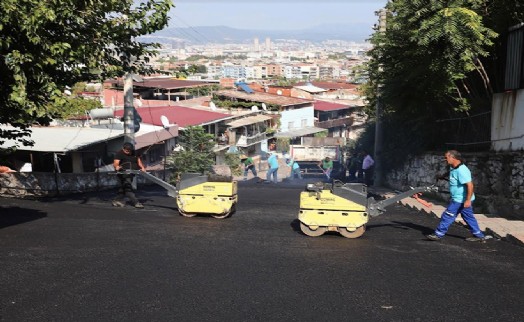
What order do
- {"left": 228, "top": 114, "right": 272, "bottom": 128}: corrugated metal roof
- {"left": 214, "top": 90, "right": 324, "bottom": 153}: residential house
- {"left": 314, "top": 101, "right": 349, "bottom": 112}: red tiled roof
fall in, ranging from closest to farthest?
1. {"left": 228, "top": 114, "right": 272, "bottom": 128}: corrugated metal roof
2. {"left": 214, "top": 90, "right": 324, "bottom": 153}: residential house
3. {"left": 314, "top": 101, "right": 349, "bottom": 112}: red tiled roof

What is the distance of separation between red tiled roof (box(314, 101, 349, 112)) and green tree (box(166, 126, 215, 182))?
40.2 meters

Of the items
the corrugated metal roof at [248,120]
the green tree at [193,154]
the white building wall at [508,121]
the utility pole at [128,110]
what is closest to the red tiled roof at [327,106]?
the corrugated metal roof at [248,120]

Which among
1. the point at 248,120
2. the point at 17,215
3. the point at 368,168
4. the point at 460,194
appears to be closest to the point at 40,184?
the point at 17,215

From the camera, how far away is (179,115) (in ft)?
124

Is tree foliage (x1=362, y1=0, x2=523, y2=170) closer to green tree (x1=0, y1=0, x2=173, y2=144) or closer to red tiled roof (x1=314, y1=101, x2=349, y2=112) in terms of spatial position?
green tree (x1=0, y1=0, x2=173, y2=144)

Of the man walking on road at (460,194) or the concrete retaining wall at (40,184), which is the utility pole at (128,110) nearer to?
the concrete retaining wall at (40,184)

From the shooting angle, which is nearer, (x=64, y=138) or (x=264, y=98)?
(x=64, y=138)

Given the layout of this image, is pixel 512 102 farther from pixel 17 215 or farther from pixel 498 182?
pixel 17 215

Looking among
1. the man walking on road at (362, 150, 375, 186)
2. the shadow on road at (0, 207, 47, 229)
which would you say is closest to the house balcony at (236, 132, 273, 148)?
the man walking on road at (362, 150, 375, 186)

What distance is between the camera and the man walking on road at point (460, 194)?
7.97 meters

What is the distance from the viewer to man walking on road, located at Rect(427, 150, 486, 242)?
7.97 metres

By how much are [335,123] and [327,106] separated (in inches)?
112

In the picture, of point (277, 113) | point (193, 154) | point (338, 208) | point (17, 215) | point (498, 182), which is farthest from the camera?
point (277, 113)

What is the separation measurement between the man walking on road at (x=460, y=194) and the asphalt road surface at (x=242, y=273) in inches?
11.8
